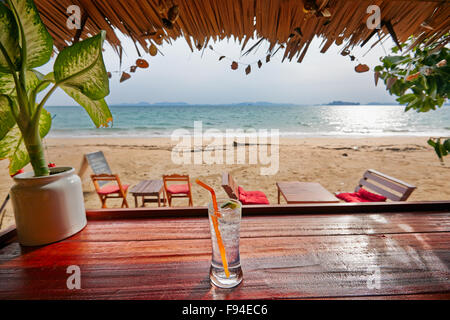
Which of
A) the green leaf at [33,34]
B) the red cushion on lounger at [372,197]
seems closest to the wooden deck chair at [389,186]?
the red cushion on lounger at [372,197]

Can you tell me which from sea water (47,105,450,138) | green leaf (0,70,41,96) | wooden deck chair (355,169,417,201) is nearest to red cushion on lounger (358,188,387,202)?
wooden deck chair (355,169,417,201)

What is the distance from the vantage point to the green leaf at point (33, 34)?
83 centimetres

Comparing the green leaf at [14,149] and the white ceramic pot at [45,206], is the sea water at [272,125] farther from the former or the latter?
the white ceramic pot at [45,206]

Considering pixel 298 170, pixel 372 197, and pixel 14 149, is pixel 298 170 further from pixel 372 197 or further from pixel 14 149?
pixel 14 149

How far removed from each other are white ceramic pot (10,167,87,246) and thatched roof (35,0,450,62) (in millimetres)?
905

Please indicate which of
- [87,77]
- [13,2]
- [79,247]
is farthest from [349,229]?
[13,2]

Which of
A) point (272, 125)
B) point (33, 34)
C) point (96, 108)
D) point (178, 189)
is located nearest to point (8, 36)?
point (33, 34)

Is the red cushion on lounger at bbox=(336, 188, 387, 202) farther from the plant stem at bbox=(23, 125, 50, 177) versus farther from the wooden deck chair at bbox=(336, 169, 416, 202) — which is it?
the plant stem at bbox=(23, 125, 50, 177)

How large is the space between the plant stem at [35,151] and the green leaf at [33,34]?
28 centimetres

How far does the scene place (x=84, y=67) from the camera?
0.91 metres

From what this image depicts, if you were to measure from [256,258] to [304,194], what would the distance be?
2370 mm

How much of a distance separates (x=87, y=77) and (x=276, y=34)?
1.13 m

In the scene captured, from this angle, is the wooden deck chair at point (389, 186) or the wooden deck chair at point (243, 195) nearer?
the wooden deck chair at point (389, 186)

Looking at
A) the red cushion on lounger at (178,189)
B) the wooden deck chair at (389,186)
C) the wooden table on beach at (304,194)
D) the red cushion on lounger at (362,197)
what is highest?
the wooden deck chair at (389,186)
